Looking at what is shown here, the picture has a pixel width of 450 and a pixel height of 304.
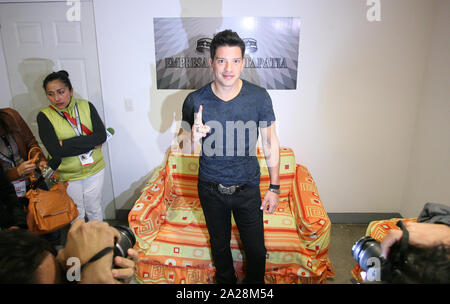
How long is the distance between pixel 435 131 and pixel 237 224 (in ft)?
6.16

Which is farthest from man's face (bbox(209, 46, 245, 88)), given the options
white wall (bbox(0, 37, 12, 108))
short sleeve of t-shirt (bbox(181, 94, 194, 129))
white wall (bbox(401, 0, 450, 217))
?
white wall (bbox(0, 37, 12, 108))

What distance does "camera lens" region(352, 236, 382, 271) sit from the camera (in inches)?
37.2

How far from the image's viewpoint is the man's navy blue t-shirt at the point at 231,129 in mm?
1534

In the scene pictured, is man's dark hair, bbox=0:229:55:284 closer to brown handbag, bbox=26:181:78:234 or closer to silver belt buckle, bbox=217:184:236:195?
silver belt buckle, bbox=217:184:236:195

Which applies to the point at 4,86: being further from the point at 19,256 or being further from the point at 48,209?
the point at 19,256

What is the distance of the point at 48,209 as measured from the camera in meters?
1.96

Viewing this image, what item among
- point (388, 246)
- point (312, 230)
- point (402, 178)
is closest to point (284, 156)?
point (312, 230)

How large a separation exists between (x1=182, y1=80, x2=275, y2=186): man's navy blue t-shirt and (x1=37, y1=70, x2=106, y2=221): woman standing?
0.95m

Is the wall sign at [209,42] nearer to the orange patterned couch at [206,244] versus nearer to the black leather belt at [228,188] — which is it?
the orange patterned couch at [206,244]

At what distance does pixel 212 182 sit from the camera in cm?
161

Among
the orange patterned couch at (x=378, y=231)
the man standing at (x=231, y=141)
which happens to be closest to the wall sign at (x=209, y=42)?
the man standing at (x=231, y=141)

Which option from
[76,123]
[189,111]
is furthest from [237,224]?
[76,123]

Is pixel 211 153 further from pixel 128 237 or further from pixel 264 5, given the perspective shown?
pixel 264 5

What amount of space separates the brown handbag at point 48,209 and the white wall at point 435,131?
2.82 m
